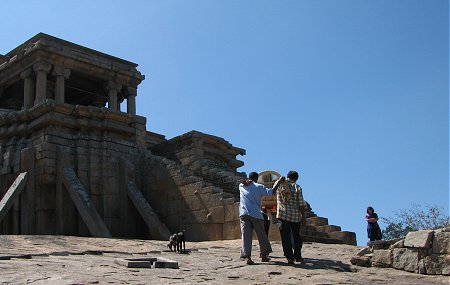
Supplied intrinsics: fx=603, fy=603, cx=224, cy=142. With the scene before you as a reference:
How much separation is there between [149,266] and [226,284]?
1356mm

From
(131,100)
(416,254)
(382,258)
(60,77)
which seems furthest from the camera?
(131,100)

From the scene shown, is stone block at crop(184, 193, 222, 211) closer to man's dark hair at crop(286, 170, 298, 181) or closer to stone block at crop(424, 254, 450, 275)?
man's dark hair at crop(286, 170, 298, 181)

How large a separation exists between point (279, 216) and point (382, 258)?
1438mm

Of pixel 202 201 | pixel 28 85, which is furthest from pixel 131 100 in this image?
pixel 202 201

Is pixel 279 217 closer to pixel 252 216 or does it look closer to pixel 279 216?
pixel 279 216

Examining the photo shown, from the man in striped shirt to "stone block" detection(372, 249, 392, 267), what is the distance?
96 cm

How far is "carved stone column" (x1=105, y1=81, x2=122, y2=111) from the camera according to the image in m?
30.4

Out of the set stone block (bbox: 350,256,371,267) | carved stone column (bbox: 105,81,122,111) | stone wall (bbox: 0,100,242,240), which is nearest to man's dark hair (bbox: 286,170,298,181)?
stone block (bbox: 350,256,371,267)

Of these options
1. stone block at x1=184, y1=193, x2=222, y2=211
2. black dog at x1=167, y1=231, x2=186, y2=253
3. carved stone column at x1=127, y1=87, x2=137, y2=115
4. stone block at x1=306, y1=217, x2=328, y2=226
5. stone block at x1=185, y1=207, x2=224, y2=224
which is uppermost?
carved stone column at x1=127, y1=87, x2=137, y2=115

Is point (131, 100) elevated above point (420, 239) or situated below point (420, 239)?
above

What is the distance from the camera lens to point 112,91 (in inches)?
1206

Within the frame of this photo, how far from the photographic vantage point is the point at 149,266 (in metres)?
7.08

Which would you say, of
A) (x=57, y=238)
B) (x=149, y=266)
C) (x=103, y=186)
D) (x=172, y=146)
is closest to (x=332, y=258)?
(x=149, y=266)

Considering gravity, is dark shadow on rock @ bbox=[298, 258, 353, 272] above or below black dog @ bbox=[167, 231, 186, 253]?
below
